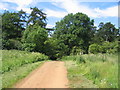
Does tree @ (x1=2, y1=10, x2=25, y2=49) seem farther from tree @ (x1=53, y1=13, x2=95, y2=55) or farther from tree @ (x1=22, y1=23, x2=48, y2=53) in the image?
tree @ (x1=53, y1=13, x2=95, y2=55)

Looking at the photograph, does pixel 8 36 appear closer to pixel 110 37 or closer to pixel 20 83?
pixel 20 83

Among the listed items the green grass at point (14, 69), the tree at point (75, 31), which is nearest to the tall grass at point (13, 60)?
the green grass at point (14, 69)

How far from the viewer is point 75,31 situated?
42750 millimetres

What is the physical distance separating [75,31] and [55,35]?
6490 millimetres

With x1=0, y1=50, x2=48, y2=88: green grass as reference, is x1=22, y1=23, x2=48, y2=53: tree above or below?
above

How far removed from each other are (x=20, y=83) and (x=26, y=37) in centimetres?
2838

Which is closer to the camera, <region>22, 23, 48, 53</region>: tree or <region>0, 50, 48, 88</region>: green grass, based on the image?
<region>0, 50, 48, 88</region>: green grass

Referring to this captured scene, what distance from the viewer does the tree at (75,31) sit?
43031 mm

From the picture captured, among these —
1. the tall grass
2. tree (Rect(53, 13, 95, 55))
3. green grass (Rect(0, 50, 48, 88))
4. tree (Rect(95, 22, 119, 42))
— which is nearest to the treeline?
tree (Rect(53, 13, 95, 55))

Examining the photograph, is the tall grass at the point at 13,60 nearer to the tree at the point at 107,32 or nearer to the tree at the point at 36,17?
the tree at the point at 36,17


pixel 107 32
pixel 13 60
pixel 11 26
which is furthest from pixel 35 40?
pixel 107 32

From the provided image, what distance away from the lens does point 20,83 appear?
24.7 ft

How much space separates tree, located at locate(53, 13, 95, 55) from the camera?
141ft

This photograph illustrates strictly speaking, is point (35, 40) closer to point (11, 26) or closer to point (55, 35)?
point (11, 26)
